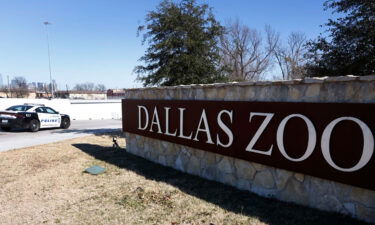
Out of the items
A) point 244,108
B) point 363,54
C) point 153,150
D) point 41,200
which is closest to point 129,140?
point 153,150

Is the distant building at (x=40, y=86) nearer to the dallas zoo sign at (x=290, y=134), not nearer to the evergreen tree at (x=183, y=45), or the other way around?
the evergreen tree at (x=183, y=45)

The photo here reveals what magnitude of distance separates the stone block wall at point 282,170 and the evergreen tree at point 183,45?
17.3 ft

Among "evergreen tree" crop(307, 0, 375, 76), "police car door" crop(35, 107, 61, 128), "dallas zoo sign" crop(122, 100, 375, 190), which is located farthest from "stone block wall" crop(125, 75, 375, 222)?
"police car door" crop(35, 107, 61, 128)

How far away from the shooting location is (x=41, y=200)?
206 inches

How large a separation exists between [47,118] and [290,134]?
51.8ft

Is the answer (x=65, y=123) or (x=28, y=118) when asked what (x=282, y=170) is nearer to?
(x=28, y=118)

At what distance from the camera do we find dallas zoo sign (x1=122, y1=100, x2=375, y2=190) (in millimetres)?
3605

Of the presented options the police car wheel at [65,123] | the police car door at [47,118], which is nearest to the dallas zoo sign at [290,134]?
the police car door at [47,118]

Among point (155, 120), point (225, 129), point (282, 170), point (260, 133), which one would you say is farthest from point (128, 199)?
point (155, 120)

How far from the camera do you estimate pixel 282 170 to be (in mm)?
4559

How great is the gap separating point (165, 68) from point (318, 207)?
917 centimetres

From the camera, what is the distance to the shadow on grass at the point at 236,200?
391 centimetres

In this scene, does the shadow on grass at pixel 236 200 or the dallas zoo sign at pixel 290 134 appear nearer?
the dallas zoo sign at pixel 290 134

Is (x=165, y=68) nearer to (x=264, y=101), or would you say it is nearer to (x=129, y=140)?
(x=129, y=140)
